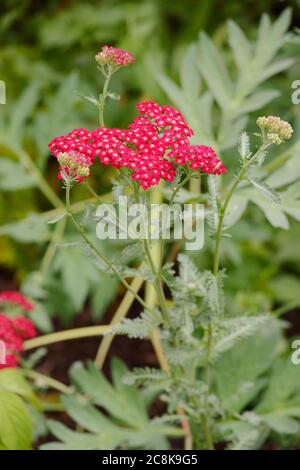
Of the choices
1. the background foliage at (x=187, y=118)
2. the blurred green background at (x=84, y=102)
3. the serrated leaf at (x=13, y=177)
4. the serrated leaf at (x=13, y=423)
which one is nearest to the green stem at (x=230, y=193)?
the background foliage at (x=187, y=118)

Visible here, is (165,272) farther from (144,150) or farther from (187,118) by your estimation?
(187,118)

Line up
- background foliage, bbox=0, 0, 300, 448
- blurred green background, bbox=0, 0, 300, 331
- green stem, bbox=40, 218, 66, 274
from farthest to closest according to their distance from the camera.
→ blurred green background, bbox=0, 0, 300, 331
green stem, bbox=40, 218, 66, 274
background foliage, bbox=0, 0, 300, 448

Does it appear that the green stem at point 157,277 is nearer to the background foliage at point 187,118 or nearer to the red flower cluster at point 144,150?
the red flower cluster at point 144,150

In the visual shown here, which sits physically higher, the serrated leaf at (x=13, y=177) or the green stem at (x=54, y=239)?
the serrated leaf at (x=13, y=177)

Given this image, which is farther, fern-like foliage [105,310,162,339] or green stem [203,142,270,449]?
fern-like foliage [105,310,162,339]

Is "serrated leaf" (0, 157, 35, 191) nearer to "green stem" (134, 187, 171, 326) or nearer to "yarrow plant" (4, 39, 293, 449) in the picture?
"yarrow plant" (4, 39, 293, 449)

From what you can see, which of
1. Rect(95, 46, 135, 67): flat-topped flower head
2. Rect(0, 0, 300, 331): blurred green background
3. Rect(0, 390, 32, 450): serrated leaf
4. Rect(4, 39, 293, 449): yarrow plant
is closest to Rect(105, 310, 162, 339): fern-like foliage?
Rect(4, 39, 293, 449): yarrow plant

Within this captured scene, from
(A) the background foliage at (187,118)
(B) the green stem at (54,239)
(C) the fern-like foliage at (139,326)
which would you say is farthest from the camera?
(B) the green stem at (54,239)
